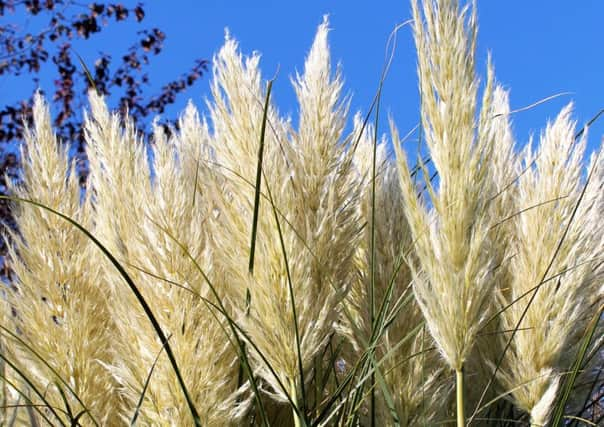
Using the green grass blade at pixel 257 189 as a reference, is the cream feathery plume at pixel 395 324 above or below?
below

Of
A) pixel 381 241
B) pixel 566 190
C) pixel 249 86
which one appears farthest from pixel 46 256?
pixel 566 190

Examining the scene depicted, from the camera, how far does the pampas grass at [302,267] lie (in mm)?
1562

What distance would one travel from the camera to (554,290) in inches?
71.4

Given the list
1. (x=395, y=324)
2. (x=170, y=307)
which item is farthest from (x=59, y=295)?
(x=395, y=324)

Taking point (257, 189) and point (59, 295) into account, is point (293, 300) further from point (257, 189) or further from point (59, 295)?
point (59, 295)

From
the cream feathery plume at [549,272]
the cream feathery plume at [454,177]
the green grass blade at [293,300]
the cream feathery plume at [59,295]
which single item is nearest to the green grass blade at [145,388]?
the cream feathery plume at [59,295]

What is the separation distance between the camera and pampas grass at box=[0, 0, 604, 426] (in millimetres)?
1562

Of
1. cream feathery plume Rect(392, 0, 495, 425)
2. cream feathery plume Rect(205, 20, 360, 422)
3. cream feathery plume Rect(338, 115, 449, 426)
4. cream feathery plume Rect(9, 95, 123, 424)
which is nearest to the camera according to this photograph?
cream feathery plume Rect(392, 0, 495, 425)

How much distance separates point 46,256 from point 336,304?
77 centimetres

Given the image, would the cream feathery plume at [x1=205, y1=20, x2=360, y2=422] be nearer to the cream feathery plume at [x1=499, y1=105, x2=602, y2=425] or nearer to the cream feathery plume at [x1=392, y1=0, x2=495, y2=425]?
the cream feathery plume at [x1=392, y1=0, x2=495, y2=425]

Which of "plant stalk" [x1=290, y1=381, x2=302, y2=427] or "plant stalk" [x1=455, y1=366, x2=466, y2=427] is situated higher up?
"plant stalk" [x1=290, y1=381, x2=302, y2=427]

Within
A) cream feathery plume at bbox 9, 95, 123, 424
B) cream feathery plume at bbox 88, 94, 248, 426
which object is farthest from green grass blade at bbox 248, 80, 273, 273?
cream feathery plume at bbox 9, 95, 123, 424

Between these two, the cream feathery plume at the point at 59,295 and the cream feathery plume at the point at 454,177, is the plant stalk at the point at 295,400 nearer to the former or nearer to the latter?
the cream feathery plume at the point at 454,177

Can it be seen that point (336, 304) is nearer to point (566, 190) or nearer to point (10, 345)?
point (566, 190)
